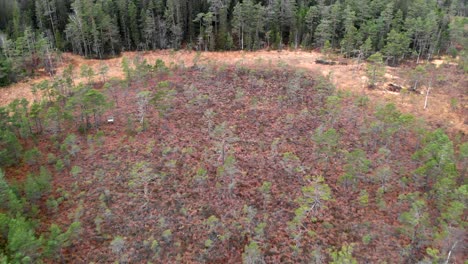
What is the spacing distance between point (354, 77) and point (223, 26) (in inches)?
894

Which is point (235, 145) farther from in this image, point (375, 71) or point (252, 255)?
point (375, 71)

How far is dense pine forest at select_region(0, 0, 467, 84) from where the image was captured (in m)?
49.8

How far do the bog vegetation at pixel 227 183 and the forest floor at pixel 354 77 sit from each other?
14.4 feet

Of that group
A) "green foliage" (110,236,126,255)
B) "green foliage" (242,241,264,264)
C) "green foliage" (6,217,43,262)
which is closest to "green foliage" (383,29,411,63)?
"green foliage" (242,241,264,264)

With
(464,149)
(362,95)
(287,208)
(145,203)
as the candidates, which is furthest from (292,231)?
(362,95)

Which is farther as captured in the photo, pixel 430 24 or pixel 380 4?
pixel 380 4

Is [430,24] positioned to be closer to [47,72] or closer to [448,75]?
[448,75]

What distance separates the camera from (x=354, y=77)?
4372 centimetres

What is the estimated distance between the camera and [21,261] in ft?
54.6

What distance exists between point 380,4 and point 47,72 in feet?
168

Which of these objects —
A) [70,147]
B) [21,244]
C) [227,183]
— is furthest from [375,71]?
[21,244]

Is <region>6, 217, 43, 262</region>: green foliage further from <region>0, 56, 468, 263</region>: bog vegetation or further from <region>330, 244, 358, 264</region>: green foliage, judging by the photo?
<region>330, 244, 358, 264</region>: green foliage

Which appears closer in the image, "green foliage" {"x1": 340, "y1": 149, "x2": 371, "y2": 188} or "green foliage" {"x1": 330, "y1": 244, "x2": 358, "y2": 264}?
"green foliage" {"x1": 330, "y1": 244, "x2": 358, "y2": 264}

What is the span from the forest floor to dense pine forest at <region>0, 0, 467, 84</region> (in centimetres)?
233
